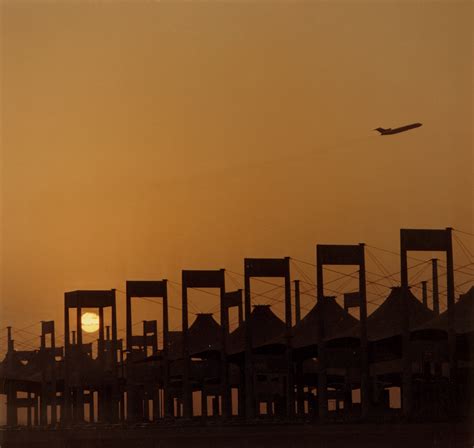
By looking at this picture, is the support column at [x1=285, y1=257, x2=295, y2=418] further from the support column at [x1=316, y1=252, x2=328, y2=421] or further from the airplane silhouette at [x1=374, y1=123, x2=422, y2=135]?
the airplane silhouette at [x1=374, y1=123, x2=422, y2=135]

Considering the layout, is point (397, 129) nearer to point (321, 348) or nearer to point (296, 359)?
point (321, 348)

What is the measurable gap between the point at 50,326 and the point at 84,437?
149 ft

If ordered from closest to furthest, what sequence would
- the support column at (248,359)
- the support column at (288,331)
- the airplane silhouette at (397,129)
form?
the airplane silhouette at (397,129) < the support column at (288,331) < the support column at (248,359)

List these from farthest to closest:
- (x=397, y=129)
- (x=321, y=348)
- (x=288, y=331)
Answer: (x=288, y=331) < (x=321, y=348) < (x=397, y=129)

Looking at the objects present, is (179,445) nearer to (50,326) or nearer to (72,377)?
(72,377)

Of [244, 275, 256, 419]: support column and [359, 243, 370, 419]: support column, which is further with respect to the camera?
[244, 275, 256, 419]: support column

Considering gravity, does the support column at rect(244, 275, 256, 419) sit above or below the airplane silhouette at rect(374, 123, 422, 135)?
below

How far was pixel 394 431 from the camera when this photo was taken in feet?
140

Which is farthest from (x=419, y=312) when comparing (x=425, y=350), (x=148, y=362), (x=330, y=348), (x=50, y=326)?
(x=50, y=326)

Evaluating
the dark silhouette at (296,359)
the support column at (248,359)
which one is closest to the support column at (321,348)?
the dark silhouette at (296,359)

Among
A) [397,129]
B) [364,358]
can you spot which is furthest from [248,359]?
[397,129]

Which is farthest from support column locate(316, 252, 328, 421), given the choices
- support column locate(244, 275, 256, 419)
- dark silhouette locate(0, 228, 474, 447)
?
support column locate(244, 275, 256, 419)

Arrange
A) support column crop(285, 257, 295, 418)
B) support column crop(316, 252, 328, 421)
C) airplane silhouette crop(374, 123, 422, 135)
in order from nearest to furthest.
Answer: airplane silhouette crop(374, 123, 422, 135)
support column crop(316, 252, 328, 421)
support column crop(285, 257, 295, 418)

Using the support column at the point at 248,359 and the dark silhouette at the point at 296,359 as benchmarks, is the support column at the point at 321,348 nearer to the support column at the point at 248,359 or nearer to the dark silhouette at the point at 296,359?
the dark silhouette at the point at 296,359
